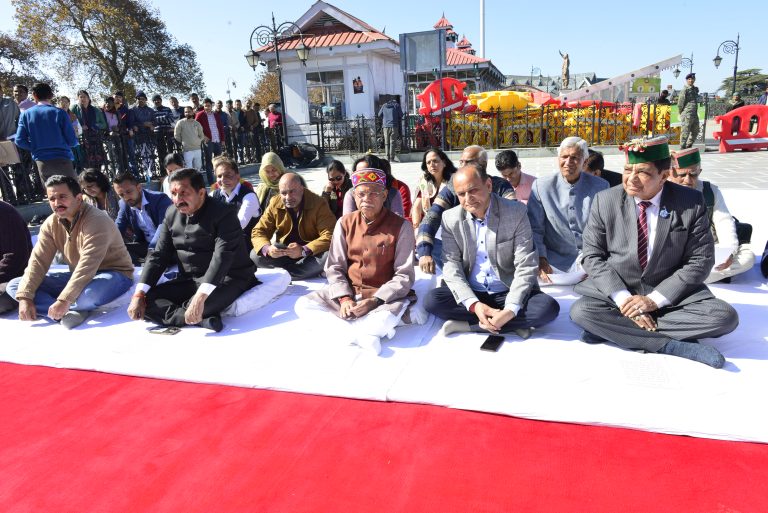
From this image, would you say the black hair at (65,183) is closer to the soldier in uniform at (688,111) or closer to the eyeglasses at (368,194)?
the eyeglasses at (368,194)

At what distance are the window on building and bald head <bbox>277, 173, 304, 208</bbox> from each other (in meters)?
13.9

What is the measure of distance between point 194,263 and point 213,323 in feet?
1.80

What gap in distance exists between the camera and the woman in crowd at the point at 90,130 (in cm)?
917

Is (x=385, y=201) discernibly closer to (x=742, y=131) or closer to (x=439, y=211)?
(x=439, y=211)

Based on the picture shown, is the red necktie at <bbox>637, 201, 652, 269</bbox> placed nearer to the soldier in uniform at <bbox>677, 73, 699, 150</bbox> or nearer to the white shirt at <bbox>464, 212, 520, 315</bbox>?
the white shirt at <bbox>464, 212, 520, 315</bbox>

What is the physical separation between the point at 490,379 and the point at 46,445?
84.9 inches

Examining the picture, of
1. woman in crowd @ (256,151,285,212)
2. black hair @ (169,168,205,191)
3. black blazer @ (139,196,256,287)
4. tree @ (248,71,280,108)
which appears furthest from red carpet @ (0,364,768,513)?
tree @ (248,71,280,108)

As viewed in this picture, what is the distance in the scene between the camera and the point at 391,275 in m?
3.56

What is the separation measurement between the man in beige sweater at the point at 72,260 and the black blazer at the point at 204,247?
1.34ft

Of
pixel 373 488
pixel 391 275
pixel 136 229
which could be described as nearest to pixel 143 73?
pixel 136 229

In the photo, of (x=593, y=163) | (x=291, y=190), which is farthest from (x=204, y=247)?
(x=593, y=163)

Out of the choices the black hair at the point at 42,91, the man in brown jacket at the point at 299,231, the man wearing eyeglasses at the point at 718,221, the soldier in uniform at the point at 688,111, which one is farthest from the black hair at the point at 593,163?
the soldier in uniform at the point at 688,111

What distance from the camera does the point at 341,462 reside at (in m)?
2.18

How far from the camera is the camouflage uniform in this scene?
40.6ft
